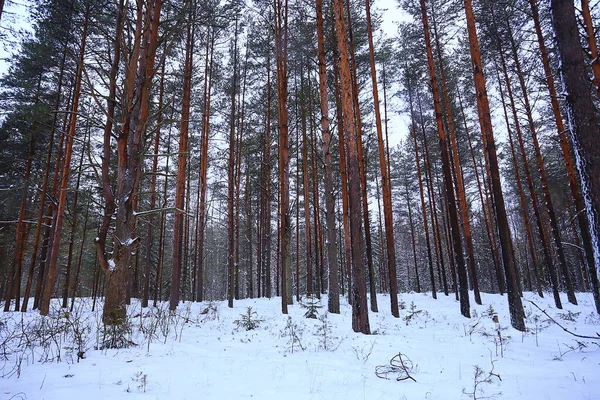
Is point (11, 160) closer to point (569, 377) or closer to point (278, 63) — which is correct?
point (278, 63)

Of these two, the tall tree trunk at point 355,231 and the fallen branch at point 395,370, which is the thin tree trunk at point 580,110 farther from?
the tall tree trunk at point 355,231

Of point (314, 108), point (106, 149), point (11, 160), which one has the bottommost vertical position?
point (106, 149)

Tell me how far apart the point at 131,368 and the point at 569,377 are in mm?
4902

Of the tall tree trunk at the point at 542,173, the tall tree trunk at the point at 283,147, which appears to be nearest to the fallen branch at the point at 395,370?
the tall tree trunk at the point at 283,147

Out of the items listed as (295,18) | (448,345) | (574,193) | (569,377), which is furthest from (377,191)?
(569,377)

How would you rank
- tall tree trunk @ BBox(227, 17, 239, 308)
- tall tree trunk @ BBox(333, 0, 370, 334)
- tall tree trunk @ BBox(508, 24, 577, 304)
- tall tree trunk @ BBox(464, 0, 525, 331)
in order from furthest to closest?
1. tall tree trunk @ BBox(227, 17, 239, 308)
2. tall tree trunk @ BBox(508, 24, 577, 304)
3. tall tree trunk @ BBox(464, 0, 525, 331)
4. tall tree trunk @ BBox(333, 0, 370, 334)

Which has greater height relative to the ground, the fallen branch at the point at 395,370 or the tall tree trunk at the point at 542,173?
the tall tree trunk at the point at 542,173

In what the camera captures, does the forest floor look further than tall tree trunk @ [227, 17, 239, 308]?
No

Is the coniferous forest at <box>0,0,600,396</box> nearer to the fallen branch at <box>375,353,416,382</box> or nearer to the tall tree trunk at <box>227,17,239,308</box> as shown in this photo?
the tall tree trunk at <box>227,17,239,308</box>

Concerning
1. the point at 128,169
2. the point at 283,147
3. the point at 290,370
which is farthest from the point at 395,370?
the point at 283,147

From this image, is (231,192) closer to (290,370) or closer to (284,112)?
(284,112)

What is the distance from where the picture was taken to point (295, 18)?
11.3 m

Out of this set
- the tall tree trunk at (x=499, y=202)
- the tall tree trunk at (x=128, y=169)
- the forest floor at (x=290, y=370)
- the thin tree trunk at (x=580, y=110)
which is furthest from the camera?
the tall tree trunk at (x=499, y=202)

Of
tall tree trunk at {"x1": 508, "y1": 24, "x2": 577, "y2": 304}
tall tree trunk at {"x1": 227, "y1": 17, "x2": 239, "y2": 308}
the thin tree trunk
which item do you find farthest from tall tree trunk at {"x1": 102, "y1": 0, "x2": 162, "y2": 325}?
tall tree trunk at {"x1": 508, "y1": 24, "x2": 577, "y2": 304}
